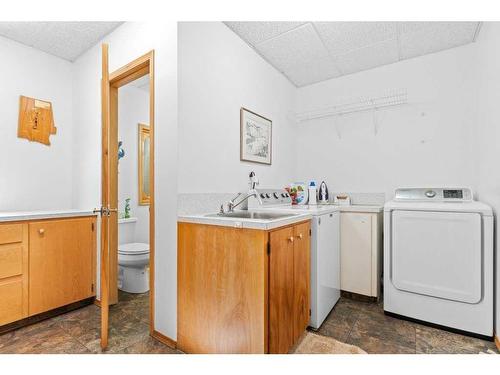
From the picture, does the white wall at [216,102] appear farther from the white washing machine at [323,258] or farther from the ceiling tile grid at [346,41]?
the white washing machine at [323,258]

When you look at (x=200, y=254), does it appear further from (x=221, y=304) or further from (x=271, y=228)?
(x=271, y=228)

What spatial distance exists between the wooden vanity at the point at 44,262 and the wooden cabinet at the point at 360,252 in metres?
2.40

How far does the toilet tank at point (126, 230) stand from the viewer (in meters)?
3.05

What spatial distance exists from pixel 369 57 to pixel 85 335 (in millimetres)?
3483

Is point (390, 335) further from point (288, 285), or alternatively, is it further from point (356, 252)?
point (288, 285)

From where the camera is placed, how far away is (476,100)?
225 cm

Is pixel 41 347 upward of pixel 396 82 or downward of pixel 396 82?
downward

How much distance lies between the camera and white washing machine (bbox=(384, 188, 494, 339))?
172cm

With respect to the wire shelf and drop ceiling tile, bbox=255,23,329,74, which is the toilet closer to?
drop ceiling tile, bbox=255,23,329,74

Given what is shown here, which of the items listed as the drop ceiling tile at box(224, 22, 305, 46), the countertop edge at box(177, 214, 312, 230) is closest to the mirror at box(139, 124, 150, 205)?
the drop ceiling tile at box(224, 22, 305, 46)

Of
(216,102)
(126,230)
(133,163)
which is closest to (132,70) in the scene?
(216,102)

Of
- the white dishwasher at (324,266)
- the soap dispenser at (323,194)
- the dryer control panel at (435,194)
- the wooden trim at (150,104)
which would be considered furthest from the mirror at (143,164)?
the dryer control panel at (435,194)
